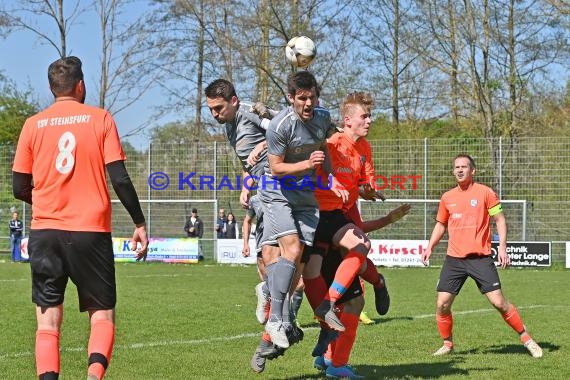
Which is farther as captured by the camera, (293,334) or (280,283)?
(280,283)

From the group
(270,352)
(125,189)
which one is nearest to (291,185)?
(270,352)

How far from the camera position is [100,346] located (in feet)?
19.0

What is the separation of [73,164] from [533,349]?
536cm

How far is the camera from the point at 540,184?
26.8 metres

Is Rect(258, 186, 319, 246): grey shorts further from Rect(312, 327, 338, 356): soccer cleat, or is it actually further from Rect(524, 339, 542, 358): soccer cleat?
Rect(524, 339, 542, 358): soccer cleat

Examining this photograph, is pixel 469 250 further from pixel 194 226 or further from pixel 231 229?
pixel 194 226

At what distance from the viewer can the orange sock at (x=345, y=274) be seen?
745 cm

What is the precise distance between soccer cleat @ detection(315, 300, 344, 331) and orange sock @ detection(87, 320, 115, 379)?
187cm

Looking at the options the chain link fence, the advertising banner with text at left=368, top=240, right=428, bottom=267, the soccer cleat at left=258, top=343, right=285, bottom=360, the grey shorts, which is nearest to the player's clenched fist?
the grey shorts

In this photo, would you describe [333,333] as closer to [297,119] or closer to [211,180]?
[297,119]

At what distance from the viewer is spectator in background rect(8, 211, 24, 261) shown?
30.6m

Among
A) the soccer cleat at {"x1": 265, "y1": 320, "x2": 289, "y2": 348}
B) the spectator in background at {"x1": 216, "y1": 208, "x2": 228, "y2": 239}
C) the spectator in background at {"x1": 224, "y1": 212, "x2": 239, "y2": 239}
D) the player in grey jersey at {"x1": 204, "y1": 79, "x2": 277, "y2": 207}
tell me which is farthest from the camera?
the spectator in background at {"x1": 216, "y1": 208, "x2": 228, "y2": 239}

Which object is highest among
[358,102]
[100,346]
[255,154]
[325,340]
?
[358,102]

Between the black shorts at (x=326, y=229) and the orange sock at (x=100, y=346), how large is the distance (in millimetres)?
2349
